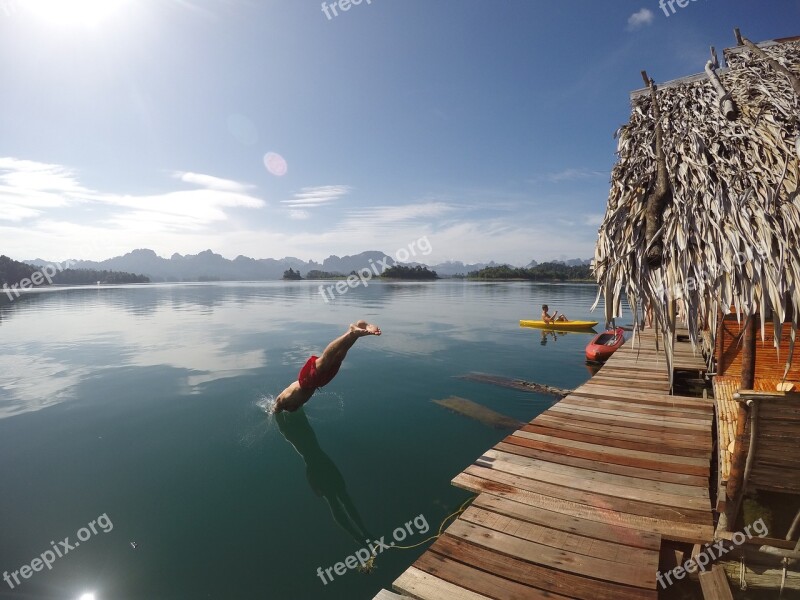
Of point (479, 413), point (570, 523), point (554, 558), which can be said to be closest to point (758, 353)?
point (570, 523)

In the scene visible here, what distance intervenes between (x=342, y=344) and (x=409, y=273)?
152 meters

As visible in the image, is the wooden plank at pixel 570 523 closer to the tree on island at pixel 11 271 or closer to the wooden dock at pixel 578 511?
the wooden dock at pixel 578 511

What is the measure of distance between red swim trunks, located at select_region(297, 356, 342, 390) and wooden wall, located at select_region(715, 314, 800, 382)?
30.7ft

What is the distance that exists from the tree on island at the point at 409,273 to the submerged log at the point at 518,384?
14395 centimetres

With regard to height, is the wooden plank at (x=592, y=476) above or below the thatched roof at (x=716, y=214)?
below

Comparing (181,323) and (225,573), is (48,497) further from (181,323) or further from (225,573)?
(181,323)

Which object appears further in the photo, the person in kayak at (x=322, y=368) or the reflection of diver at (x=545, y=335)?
the reflection of diver at (x=545, y=335)

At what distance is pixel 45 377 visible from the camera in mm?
17797

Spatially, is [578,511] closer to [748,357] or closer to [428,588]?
[428,588]

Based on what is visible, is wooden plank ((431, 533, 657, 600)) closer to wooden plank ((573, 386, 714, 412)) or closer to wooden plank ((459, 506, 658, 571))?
wooden plank ((459, 506, 658, 571))

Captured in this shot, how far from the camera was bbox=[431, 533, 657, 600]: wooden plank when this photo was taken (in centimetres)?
349

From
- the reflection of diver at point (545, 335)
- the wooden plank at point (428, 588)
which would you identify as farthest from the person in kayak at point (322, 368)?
the reflection of diver at point (545, 335)

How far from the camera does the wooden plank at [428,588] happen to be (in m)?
3.60

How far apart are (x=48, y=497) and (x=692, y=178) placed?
14.5 m
